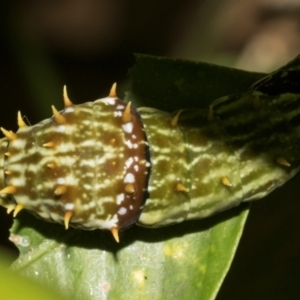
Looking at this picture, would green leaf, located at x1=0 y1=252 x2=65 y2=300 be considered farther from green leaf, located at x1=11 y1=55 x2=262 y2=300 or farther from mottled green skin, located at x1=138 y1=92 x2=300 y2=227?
green leaf, located at x1=11 y1=55 x2=262 y2=300

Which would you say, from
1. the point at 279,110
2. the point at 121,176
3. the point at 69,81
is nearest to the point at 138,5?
the point at 69,81

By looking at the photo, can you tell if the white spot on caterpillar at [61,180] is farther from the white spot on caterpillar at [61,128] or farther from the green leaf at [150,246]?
the green leaf at [150,246]

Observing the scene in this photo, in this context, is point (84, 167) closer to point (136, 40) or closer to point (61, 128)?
point (61, 128)

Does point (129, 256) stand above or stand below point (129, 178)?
below

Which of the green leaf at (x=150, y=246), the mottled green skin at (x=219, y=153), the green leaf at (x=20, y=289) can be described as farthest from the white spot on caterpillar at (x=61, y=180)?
the green leaf at (x=20, y=289)

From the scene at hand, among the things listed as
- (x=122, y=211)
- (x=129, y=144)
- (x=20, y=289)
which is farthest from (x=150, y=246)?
(x=20, y=289)
